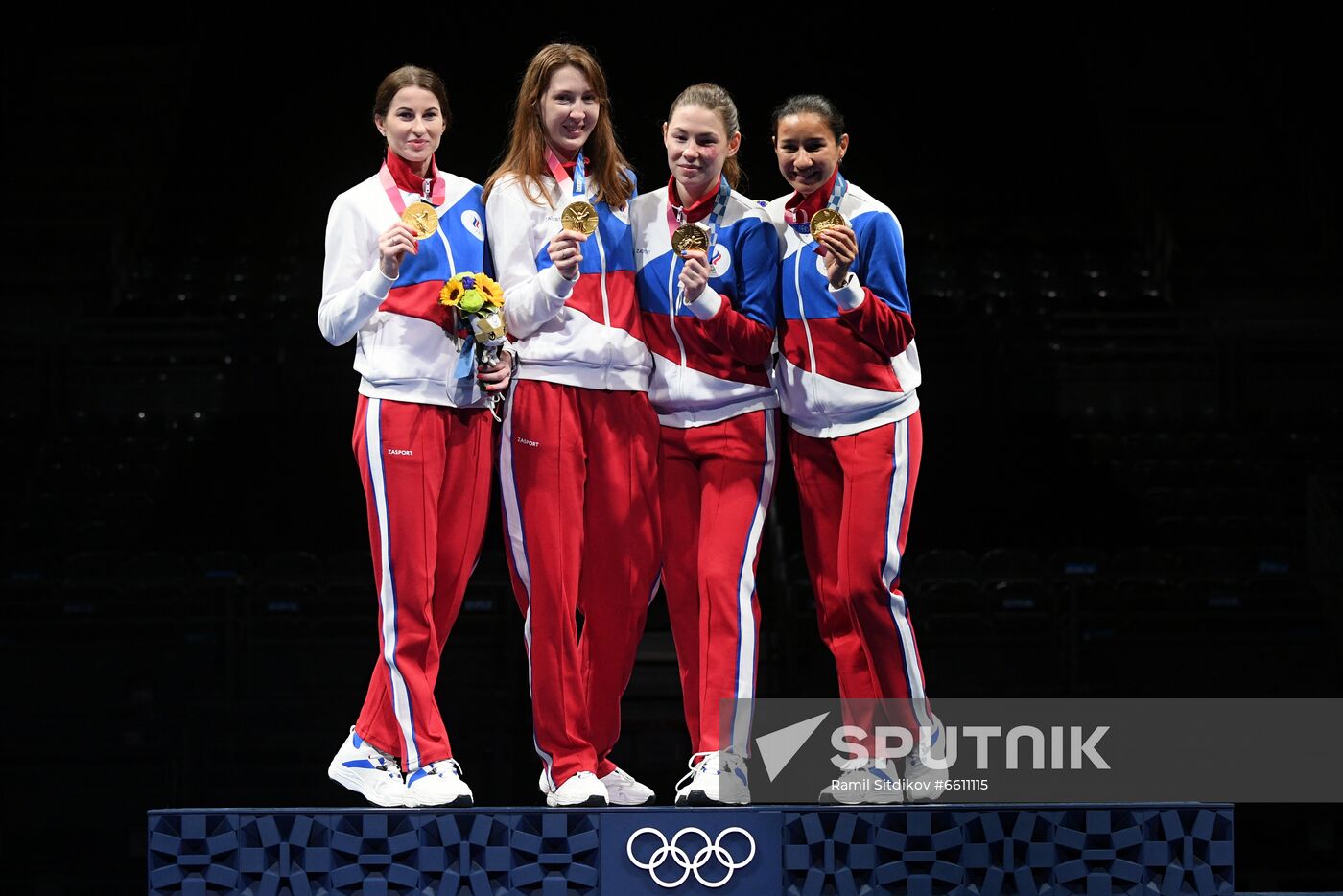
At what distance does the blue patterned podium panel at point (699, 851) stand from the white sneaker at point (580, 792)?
8 centimetres

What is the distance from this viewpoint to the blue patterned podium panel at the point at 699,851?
3.98 meters

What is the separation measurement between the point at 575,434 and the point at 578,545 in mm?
296

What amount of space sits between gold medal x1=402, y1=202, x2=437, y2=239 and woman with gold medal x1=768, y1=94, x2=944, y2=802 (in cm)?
→ 94

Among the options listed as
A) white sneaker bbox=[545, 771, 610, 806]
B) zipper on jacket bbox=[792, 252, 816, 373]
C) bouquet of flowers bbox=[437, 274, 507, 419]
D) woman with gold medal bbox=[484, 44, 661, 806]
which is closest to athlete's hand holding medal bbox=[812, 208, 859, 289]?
zipper on jacket bbox=[792, 252, 816, 373]

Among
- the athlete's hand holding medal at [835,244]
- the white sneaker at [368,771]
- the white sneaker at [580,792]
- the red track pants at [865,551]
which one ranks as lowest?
the white sneaker at [580,792]

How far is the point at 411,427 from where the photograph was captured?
4.14 metres

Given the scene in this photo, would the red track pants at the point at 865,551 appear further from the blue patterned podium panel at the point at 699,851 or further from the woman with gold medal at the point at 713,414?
the blue patterned podium panel at the point at 699,851

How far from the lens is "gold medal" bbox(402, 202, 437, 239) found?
4059mm

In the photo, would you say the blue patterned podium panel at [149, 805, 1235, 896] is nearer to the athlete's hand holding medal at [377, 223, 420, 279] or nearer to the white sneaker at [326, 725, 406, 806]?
the white sneaker at [326, 725, 406, 806]

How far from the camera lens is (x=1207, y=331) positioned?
10.4 metres

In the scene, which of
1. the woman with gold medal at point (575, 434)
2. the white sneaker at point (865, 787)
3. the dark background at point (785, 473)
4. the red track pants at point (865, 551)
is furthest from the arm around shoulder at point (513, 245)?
the dark background at point (785, 473)

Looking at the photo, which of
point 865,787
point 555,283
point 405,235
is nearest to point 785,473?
point 865,787

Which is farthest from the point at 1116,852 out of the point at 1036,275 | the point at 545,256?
the point at 1036,275

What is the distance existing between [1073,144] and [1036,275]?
208 cm
